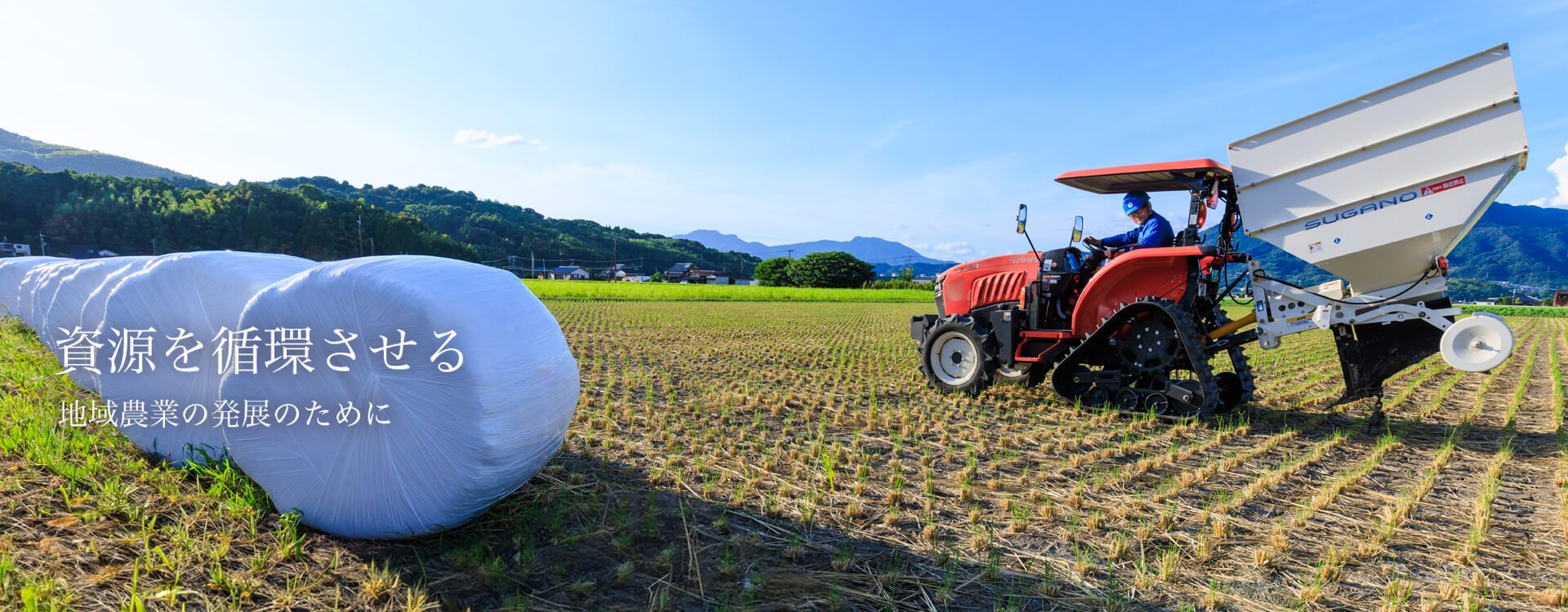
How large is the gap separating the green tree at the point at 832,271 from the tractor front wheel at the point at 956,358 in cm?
6647

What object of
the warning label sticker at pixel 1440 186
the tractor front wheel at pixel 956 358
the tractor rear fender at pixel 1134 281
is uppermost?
the warning label sticker at pixel 1440 186

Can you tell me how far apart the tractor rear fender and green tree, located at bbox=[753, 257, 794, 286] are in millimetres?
83733

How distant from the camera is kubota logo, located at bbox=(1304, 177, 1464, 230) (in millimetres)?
4875

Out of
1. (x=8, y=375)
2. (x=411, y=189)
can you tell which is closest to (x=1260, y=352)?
(x=8, y=375)

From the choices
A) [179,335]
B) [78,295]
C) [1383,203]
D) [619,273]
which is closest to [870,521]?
[179,335]

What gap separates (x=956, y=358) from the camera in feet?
25.1

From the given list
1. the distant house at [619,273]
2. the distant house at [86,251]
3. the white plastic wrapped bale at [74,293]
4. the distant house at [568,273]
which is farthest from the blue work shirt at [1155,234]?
the distant house at [86,251]

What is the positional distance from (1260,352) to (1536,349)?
25.2 ft

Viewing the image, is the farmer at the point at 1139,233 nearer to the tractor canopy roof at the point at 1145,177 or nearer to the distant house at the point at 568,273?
the tractor canopy roof at the point at 1145,177

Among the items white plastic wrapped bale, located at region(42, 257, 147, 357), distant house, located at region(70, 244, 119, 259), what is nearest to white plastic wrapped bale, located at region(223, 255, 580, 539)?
white plastic wrapped bale, located at region(42, 257, 147, 357)

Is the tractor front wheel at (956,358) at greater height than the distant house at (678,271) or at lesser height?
lesser

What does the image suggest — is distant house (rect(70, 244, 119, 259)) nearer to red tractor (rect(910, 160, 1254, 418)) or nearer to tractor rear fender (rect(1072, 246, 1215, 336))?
red tractor (rect(910, 160, 1254, 418))

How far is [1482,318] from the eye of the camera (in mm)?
4891

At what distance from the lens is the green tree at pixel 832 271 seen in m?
76.4
